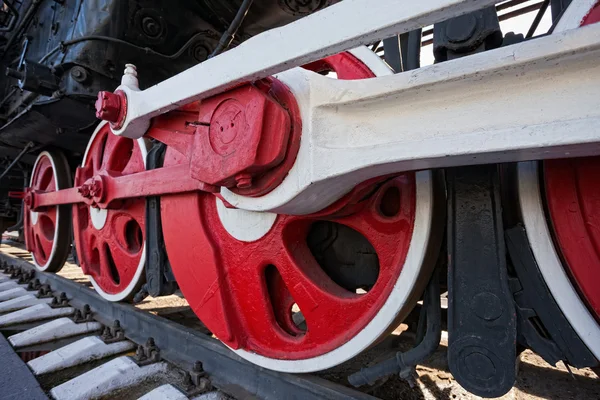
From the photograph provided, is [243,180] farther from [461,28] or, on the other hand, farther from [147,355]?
[147,355]

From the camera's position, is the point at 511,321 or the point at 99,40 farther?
the point at 99,40

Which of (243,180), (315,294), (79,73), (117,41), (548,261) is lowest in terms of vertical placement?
(315,294)

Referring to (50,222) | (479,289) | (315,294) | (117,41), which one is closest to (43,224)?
(50,222)

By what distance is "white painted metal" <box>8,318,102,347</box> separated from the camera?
190 cm

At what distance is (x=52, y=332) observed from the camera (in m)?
2.01

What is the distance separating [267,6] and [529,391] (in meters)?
2.16

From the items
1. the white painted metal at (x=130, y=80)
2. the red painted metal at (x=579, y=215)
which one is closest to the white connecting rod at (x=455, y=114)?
the red painted metal at (x=579, y=215)

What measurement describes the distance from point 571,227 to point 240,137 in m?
0.79

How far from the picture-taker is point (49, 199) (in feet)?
9.66

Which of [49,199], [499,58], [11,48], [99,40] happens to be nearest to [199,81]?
[499,58]

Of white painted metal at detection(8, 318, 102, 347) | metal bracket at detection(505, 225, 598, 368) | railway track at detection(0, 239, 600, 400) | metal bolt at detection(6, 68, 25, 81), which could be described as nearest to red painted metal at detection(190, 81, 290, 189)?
metal bracket at detection(505, 225, 598, 368)

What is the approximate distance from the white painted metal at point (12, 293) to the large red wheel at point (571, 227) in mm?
3500

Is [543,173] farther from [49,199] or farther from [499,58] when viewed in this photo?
[49,199]

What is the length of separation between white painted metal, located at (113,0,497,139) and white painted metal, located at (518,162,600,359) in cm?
44
